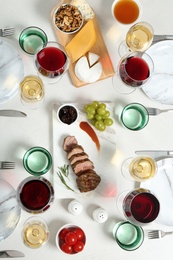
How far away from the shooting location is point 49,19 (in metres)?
1.58

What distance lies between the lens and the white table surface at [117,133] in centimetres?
151

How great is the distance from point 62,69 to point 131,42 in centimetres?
26

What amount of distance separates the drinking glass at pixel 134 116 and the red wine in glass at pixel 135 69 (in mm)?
81

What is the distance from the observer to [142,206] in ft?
4.85

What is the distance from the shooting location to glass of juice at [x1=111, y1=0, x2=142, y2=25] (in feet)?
5.21

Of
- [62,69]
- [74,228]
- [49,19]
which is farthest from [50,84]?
[74,228]

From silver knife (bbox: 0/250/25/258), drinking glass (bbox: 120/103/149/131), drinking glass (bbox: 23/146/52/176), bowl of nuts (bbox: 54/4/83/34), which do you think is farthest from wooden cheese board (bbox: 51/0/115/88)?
silver knife (bbox: 0/250/25/258)

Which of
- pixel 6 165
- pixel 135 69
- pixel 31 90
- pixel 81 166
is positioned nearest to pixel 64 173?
pixel 81 166

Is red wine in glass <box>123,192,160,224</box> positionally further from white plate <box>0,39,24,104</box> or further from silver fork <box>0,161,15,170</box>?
white plate <box>0,39,24,104</box>

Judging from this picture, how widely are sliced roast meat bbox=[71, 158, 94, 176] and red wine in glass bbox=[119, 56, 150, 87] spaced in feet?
0.93

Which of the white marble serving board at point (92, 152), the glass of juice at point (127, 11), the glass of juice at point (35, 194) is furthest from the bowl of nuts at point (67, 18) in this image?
the glass of juice at point (35, 194)

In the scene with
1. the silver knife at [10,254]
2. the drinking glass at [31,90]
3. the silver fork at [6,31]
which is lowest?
the silver knife at [10,254]

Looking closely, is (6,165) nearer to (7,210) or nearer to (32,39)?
(7,210)

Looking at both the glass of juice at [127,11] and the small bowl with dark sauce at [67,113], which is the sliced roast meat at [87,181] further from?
the glass of juice at [127,11]
